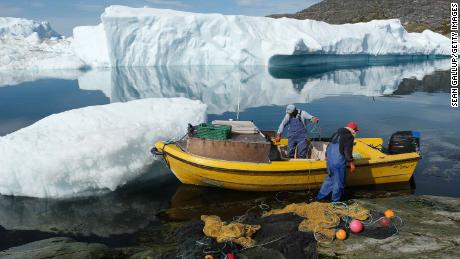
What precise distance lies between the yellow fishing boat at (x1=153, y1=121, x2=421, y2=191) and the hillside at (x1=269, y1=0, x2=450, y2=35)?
6365 centimetres

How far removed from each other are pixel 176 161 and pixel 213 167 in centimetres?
83

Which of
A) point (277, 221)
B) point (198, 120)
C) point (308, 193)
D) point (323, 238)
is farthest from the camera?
point (198, 120)

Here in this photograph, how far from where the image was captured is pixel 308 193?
7.64m

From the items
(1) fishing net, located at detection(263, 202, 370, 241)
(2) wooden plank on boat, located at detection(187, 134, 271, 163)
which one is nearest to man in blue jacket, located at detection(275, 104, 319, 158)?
(2) wooden plank on boat, located at detection(187, 134, 271, 163)

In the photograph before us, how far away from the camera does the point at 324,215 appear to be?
17.5 feet

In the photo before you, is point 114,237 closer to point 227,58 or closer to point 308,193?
point 308,193

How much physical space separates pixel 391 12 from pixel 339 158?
308 feet

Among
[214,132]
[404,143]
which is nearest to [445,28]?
[404,143]

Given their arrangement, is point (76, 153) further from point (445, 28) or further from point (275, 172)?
point (445, 28)

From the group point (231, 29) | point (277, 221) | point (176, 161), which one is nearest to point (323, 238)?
point (277, 221)

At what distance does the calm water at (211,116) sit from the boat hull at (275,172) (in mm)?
215

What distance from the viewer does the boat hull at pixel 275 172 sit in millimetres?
7227

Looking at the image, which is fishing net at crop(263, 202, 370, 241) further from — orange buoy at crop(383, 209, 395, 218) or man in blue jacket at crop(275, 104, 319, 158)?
man in blue jacket at crop(275, 104, 319, 158)

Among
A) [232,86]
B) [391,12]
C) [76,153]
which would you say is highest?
[391,12]
